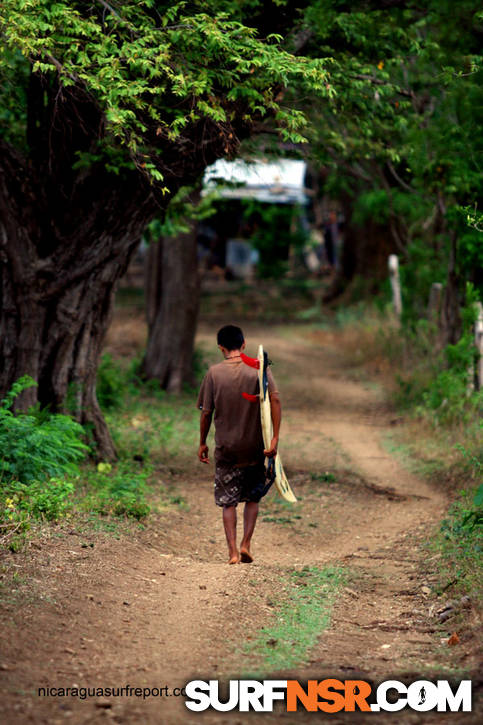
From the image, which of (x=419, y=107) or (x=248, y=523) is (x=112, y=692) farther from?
(x=419, y=107)

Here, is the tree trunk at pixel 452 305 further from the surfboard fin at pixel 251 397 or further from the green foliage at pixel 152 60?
the surfboard fin at pixel 251 397

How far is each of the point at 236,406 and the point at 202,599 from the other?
147 centimetres

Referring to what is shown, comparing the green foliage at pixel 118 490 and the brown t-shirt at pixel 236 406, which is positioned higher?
the brown t-shirt at pixel 236 406

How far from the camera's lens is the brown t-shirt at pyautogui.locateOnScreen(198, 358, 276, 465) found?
708 centimetres

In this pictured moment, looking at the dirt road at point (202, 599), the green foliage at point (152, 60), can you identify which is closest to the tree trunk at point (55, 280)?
the green foliage at point (152, 60)

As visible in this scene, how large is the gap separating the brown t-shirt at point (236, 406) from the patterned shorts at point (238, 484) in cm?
13

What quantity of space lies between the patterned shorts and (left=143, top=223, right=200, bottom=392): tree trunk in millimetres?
8693

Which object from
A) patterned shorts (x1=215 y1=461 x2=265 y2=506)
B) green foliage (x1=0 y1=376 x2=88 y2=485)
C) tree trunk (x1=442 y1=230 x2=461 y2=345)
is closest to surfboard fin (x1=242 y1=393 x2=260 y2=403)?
patterned shorts (x1=215 y1=461 x2=265 y2=506)

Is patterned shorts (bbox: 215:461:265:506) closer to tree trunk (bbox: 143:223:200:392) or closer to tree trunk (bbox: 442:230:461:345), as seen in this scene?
tree trunk (bbox: 442:230:461:345)

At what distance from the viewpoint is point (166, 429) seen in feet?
42.9

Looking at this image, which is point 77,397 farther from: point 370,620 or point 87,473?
point 370,620

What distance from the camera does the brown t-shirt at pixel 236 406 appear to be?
23.2 feet

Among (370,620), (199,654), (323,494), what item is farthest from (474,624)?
(323,494)

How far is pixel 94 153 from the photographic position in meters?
9.19
